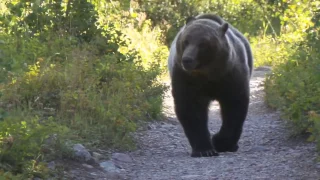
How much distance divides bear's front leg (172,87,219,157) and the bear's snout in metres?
0.54

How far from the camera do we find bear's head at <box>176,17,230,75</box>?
7.71 meters

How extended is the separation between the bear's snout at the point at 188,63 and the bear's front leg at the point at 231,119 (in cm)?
82

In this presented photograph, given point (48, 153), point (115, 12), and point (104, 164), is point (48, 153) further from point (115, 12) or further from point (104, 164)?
point (115, 12)

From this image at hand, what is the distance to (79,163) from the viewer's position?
7.02 meters

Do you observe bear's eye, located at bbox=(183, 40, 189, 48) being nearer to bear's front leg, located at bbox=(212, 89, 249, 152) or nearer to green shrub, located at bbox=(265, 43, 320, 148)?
bear's front leg, located at bbox=(212, 89, 249, 152)

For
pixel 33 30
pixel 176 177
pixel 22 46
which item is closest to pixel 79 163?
pixel 176 177

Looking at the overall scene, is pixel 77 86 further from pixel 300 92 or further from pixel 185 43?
pixel 300 92

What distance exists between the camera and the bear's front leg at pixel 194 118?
8219 mm

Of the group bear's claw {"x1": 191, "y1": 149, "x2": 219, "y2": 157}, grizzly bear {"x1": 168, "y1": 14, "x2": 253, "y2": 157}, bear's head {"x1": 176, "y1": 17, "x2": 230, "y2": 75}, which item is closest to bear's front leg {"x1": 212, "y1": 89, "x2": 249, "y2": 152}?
grizzly bear {"x1": 168, "y1": 14, "x2": 253, "y2": 157}

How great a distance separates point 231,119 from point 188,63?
1.13 metres

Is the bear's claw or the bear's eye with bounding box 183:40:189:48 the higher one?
the bear's eye with bounding box 183:40:189:48

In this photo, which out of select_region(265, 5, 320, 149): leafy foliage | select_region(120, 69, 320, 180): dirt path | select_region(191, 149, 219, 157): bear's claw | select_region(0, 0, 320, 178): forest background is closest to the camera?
select_region(0, 0, 320, 178): forest background

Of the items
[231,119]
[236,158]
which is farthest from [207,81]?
[236,158]

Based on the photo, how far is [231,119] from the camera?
8.46m
